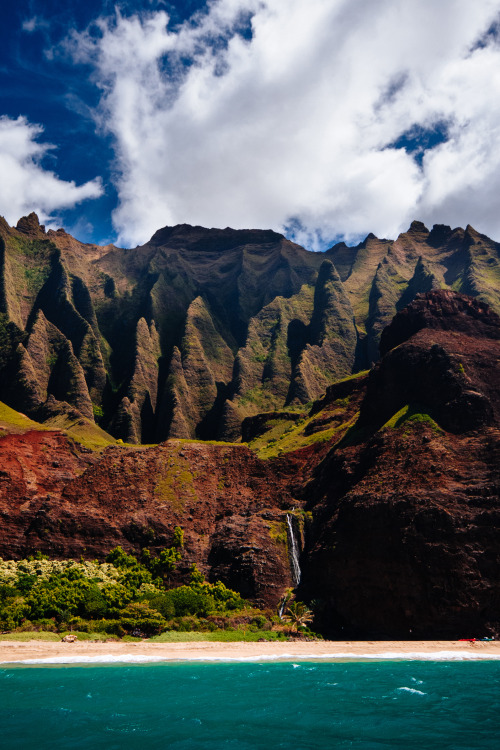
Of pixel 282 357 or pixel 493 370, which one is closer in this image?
pixel 493 370

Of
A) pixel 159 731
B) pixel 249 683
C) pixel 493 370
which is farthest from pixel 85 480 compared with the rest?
pixel 493 370

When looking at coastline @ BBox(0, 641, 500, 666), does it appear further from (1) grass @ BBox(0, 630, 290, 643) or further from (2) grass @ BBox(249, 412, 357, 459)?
(2) grass @ BBox(249, 412, 357, 459)

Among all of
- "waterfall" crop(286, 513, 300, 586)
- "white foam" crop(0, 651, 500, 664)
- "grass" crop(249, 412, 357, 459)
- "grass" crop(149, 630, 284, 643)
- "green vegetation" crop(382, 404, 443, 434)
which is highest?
"grass" crop(249, 412, 357, 459)

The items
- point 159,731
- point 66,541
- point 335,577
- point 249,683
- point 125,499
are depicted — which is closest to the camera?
point 159,731

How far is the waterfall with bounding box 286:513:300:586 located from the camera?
7809 cm

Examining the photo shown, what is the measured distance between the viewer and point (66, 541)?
75125 mm

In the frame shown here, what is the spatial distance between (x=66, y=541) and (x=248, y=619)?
28.3 m

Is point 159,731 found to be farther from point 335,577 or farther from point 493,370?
point 493,370

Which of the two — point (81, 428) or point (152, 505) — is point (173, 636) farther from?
point (81, 428)

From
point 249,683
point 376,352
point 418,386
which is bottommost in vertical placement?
point 249,683

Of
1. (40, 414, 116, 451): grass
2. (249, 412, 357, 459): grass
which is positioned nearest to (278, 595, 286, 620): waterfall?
(249, 412, 357, 459): grass

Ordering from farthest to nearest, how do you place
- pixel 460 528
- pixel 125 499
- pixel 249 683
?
1. pixel 125 499
2. pixel 460 528
3. pixel 249 683

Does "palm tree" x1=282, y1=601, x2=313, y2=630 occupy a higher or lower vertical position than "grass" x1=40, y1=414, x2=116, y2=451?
lower

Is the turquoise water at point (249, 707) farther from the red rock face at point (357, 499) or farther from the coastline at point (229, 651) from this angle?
the red rock face at point (357, 499)
